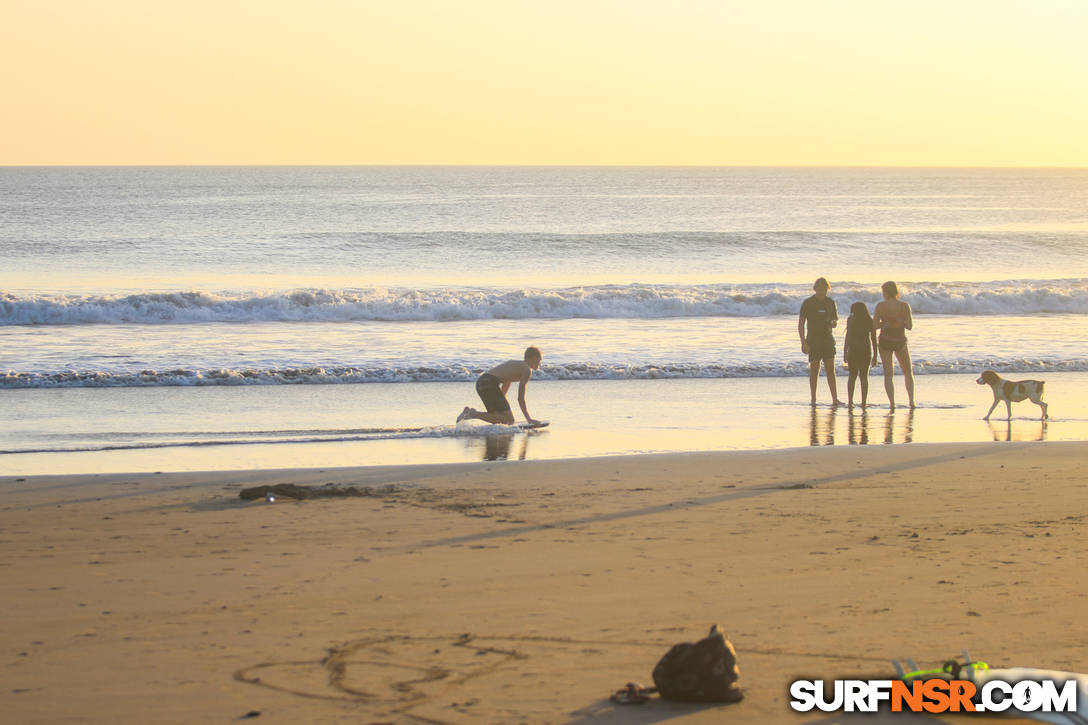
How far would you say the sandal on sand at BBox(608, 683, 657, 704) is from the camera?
3.95 m

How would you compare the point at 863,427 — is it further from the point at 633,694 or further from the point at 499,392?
the point at 633,694

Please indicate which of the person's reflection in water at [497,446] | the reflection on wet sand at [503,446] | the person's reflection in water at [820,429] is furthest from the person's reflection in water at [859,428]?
the person's reflection in water at [497,446]


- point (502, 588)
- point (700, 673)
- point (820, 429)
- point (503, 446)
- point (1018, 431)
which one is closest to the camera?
point (700, 673)

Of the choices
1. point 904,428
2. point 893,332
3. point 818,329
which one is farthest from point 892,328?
point 904,428

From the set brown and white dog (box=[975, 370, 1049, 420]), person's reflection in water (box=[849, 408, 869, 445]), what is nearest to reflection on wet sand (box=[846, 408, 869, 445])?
person's reflection in water (box=[849, 408, 869, 445])

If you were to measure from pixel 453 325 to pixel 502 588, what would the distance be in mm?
16550

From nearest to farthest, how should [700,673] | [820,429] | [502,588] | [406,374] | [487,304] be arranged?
[700,673], [502,588], [820,429], [406,374], [487,304]

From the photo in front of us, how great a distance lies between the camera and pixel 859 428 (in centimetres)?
1125

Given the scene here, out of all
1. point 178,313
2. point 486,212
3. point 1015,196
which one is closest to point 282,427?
point 178,313

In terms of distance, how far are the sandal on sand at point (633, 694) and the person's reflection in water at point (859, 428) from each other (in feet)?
22.2

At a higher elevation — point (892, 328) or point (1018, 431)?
point (892, 328)

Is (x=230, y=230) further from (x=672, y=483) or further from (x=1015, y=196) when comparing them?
(x=1015, y=196)

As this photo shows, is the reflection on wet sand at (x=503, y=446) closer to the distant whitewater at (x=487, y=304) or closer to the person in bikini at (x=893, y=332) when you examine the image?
the person in bikini at (x=893, y=332)

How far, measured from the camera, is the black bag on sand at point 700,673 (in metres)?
3.92
